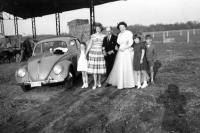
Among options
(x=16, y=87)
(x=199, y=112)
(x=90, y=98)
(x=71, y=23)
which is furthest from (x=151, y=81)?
(x=71, y=23)

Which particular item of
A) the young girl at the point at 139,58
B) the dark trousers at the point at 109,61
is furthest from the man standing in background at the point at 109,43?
the young girl at the point at 139,58

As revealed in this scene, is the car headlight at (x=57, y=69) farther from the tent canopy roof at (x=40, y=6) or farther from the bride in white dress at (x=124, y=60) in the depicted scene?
the tent canopy roof at (x=40, y=6)

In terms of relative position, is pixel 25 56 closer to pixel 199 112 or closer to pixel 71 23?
pixel 71 23

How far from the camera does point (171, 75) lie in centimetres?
926

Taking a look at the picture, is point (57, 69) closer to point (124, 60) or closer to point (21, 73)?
point (21, 73)

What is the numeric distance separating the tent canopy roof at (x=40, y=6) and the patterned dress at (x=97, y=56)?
1074cm

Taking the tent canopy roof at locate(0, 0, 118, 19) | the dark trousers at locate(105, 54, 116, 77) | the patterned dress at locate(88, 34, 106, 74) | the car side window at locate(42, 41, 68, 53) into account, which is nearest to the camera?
the patterned dress at locate(88, 34, 106, 74)

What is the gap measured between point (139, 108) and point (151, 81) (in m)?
2.75

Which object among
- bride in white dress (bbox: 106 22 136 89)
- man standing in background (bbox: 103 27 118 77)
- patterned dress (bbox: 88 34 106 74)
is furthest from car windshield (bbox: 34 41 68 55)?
bride in white dress (bbox: 106 22 136 89)

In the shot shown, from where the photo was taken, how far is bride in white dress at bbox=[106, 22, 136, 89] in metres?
6.98

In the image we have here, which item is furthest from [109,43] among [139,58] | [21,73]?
[21,73]

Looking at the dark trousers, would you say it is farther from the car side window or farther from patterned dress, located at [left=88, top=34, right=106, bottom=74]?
the car side window

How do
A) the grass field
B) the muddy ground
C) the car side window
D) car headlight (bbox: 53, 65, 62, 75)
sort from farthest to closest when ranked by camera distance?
1. the grass field
2. the car side window
3. car headlight (bbox: 53, 65, 62, 75)
4. the muddy ground

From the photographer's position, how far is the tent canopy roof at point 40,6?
1722 cm
